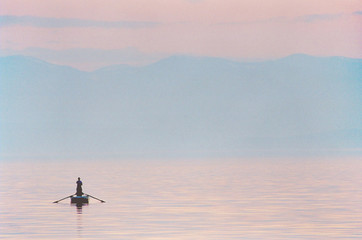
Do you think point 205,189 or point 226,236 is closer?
point 226,236

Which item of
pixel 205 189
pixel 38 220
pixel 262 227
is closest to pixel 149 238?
pixel 262 227

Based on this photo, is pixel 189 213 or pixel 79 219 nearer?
pixel 79 219

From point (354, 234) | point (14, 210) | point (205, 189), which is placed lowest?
point (354, 234)

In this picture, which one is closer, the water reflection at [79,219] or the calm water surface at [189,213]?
the calm water surface at [189,213]

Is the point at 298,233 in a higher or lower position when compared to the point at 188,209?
lower

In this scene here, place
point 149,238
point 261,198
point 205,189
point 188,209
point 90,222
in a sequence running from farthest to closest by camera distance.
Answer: point 205,189, point 261,198, point 188,209, point 90,222, point 149,238

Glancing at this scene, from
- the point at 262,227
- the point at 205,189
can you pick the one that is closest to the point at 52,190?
the point at 205,189

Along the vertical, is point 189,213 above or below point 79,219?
above

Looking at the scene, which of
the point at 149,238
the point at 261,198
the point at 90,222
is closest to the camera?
the point at 149,238

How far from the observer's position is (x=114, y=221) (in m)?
59.8

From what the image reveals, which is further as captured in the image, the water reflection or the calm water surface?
the water reflection

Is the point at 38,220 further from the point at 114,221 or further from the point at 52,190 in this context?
the point at 52,190

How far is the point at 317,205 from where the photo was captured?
72.6m

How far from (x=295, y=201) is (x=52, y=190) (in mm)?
29343
